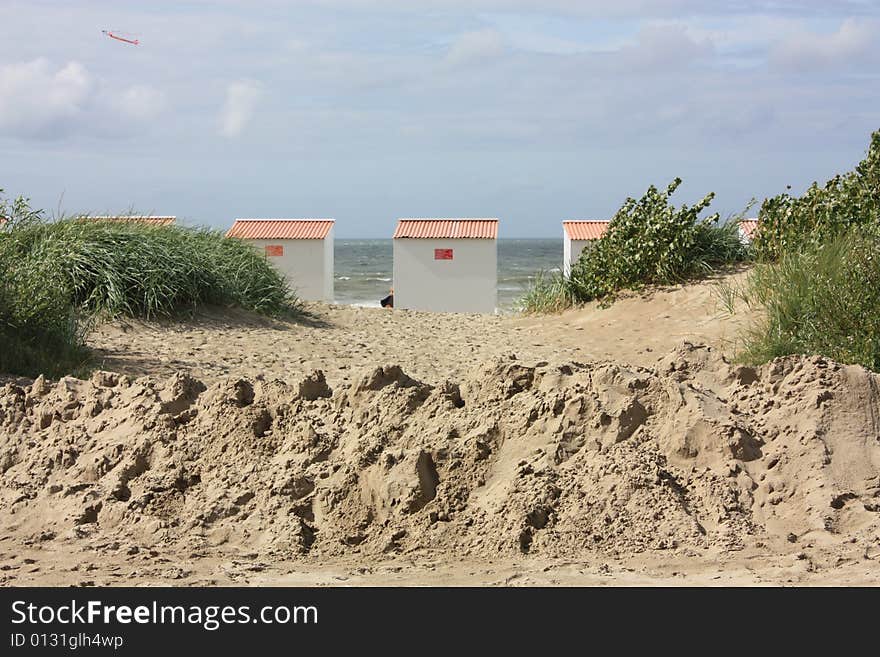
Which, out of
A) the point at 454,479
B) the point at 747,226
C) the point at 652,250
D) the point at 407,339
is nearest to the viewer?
the point at 454,479

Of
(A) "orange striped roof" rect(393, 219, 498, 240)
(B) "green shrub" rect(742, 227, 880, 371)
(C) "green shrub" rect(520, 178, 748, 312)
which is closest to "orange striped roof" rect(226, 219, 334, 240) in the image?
(A) "orange striped roof" rect(393, 219, 498, 240)

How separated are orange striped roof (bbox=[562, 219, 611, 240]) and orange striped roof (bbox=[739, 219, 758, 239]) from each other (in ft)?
9.19

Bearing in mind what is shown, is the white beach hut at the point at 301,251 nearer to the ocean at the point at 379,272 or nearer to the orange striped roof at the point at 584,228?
the orange striped roof at the point at 584,228

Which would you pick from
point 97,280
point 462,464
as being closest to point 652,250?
point 97,280

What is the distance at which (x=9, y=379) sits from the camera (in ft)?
24.7

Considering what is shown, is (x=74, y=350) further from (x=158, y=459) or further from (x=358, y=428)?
(x=358, y=428)

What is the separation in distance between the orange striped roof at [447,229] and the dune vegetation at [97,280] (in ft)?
14.2

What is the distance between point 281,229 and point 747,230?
8.48 m

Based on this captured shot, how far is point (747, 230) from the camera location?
14.1 m

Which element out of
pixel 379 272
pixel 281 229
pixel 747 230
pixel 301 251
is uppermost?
pixel 379 272

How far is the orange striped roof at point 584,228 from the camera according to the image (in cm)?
1675

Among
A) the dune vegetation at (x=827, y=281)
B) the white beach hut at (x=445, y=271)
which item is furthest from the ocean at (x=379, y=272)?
the dune vegetation at (x=827, y=281)

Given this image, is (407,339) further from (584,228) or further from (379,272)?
(379,272)

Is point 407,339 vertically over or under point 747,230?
under
